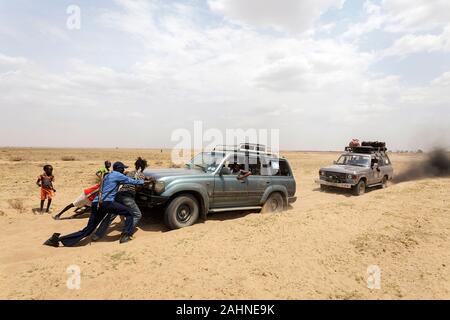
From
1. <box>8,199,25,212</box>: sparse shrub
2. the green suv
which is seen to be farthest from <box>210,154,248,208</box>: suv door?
<box>8,199,25,212</box>: sparse shrub

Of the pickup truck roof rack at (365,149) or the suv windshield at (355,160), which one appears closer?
the suv windshield at (355,160)

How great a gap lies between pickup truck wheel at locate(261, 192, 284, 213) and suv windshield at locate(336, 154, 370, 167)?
670 centimetres

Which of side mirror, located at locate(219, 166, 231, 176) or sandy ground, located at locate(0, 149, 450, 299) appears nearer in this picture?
sandy ground, located at locate(0, 149, 450, 299)

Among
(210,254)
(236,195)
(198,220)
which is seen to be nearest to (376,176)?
(236,195)

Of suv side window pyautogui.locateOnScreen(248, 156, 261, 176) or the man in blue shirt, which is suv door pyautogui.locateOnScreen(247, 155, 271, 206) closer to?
suv side window pyautogui.locateOnScreen(248, 156, 261, 176)

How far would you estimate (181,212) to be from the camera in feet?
23.0

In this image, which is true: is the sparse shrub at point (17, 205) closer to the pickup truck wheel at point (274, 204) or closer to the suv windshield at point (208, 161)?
the suv windshield at point (208, 161)

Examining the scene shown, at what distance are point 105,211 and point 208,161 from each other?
304 centimetres

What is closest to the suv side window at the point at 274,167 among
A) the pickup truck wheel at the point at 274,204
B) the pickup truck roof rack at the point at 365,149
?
the pickup truck wheel at the point at 274,204

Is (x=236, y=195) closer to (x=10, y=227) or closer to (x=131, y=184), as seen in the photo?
(x=131, y=184)

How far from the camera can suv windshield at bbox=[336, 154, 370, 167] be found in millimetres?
13999

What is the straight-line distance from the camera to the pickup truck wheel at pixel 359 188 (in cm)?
1296

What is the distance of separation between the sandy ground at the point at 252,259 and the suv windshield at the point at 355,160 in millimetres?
6504
